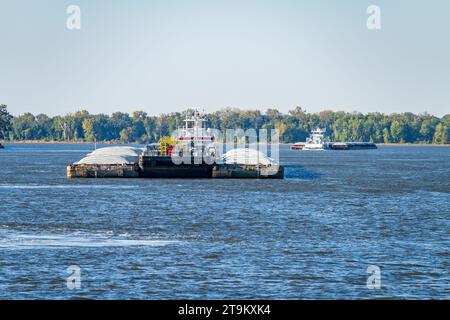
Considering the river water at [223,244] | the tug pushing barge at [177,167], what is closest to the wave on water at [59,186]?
the river water at [223,244]

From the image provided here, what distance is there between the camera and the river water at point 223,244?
1366 inches

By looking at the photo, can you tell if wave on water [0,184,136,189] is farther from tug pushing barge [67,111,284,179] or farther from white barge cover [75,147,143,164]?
white barge cover [75,147,143,164]

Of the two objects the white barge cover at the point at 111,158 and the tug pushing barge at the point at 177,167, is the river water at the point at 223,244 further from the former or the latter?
the white barge cover at the point at 111,158

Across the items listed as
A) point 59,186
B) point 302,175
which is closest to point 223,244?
point 59,186

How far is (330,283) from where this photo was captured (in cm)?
3575

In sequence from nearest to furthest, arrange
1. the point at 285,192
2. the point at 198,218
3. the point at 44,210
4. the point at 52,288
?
the point at 52,288 → the point at 198,218 → the point at 44,210 → the point at 285,192

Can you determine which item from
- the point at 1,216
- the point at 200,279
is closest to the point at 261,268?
the point at 200,279

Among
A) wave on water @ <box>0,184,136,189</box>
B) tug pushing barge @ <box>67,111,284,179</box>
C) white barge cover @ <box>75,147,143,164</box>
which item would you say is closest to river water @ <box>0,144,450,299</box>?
wave on water @ <box>0,184,136,189</box>

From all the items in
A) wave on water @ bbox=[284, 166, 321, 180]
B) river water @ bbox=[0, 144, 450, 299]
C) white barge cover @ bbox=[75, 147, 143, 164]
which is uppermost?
white barge cover @ bbox=[75, 147, 143, 164]

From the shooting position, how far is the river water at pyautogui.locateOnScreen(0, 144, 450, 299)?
34.7 metres
